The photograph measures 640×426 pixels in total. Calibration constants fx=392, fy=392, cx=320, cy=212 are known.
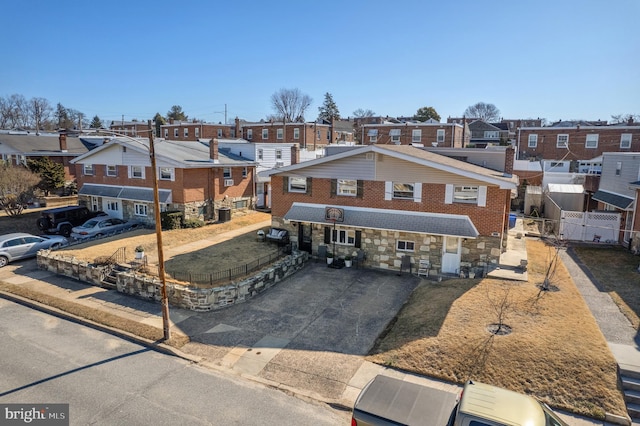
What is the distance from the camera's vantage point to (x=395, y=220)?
21.1m

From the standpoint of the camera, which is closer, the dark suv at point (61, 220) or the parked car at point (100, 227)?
the parked car at point (100, 227)

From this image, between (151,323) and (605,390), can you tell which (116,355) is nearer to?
(151,323)

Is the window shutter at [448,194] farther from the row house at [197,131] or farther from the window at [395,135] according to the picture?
the row house at [197,131]

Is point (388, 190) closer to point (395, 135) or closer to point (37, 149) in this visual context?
point (395, 135)

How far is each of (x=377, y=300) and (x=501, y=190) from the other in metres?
8.14

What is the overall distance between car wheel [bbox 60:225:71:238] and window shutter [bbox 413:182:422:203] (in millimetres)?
26221

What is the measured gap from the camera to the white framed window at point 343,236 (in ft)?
74.8

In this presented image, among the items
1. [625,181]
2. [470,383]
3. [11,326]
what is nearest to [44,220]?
[11,326]

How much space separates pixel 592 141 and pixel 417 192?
1553 inches

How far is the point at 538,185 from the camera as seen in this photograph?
139ft

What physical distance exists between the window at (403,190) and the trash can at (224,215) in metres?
16.7

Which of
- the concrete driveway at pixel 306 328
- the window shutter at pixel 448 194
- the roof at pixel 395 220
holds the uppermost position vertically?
the window shutter at pixel 448 194

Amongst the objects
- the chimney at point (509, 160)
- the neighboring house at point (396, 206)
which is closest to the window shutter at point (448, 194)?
the neighboring house at point (396, 206)

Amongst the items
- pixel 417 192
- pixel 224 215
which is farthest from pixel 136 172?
pixel 417 192
